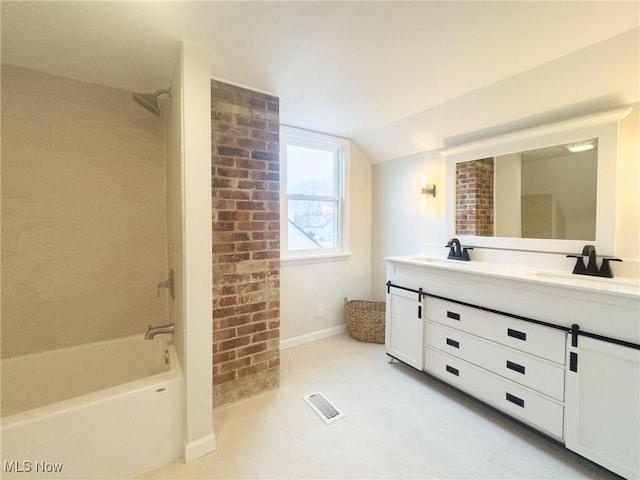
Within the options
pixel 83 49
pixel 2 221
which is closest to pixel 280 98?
pixel 83 49

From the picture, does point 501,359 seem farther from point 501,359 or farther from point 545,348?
point 545,348

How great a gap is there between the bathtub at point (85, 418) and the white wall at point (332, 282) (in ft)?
3.79

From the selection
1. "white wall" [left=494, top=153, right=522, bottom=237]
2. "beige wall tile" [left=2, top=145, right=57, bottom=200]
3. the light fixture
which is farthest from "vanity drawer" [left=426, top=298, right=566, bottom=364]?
"beige wall tile" [left=2, top=145, right=57, bottom=200]

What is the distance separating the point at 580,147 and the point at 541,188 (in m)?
0.33

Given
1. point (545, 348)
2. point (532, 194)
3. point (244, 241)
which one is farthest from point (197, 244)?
point (532, 194)

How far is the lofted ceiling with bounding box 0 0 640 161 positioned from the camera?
1229mm

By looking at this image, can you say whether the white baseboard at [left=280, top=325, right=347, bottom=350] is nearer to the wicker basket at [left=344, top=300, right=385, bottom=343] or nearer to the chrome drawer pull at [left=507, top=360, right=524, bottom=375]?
the wicker basket at [left=344, top=300, right=385, bottom=343]

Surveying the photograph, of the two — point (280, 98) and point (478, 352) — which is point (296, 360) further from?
point (280, 98)

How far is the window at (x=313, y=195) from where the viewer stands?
2.73m

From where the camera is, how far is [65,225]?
184 cm

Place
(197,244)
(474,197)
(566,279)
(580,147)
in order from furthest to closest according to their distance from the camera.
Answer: (474,197) < (580,147) < (566,279) < (197,244)

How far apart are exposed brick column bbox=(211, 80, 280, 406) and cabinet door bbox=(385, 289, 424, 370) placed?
1.01 meters

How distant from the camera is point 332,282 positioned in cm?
305

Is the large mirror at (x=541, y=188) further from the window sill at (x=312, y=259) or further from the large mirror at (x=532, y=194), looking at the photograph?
the window sill at (x=312, y=259)
